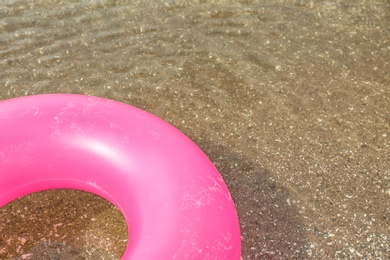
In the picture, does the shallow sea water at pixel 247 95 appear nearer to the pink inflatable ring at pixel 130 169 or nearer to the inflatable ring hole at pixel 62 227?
the inflatable ring hole at pixel 62 227

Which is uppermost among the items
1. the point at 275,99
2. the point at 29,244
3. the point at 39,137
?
the point at 39,137

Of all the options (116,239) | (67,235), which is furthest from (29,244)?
(116,239)

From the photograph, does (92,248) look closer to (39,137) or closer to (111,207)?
(111,207)

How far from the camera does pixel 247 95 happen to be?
2.56 metres

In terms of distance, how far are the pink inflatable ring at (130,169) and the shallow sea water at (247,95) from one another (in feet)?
1.03

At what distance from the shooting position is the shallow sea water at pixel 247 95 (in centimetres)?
194

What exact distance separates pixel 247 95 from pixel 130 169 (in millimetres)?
1120

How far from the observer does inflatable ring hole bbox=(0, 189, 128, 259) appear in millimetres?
1865

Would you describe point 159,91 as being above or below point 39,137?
below

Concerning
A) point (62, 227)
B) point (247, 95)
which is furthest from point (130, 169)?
point (247, 95)

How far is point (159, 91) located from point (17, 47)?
35.2 inches

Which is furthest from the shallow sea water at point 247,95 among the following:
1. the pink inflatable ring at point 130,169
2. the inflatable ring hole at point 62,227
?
the pink inflatable ring at point 130,169

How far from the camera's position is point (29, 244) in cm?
189

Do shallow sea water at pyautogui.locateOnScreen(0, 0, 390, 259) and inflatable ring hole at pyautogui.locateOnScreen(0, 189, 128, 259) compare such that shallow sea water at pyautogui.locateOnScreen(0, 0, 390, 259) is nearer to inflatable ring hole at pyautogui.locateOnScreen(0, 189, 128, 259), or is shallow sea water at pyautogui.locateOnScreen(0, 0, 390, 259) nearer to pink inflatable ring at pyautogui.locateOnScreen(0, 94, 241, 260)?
inflatable ring hole at pyautogui.locateOnScreen(0, 189, 128, 259)
